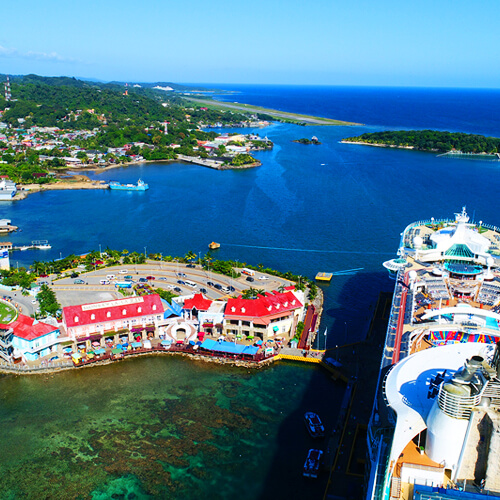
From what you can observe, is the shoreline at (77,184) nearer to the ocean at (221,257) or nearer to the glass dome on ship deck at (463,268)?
the ocean at (221,257)

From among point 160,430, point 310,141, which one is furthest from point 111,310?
point 310,141

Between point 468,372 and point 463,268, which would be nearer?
point 468,372

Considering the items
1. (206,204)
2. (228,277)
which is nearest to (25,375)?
→ (228,277)

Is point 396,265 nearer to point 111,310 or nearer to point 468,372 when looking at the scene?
point 111,310

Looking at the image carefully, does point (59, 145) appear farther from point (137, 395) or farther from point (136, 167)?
point (137, 395)

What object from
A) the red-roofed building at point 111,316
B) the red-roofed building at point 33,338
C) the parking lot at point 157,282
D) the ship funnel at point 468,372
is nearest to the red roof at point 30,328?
the red-roofed building at point 33,338
